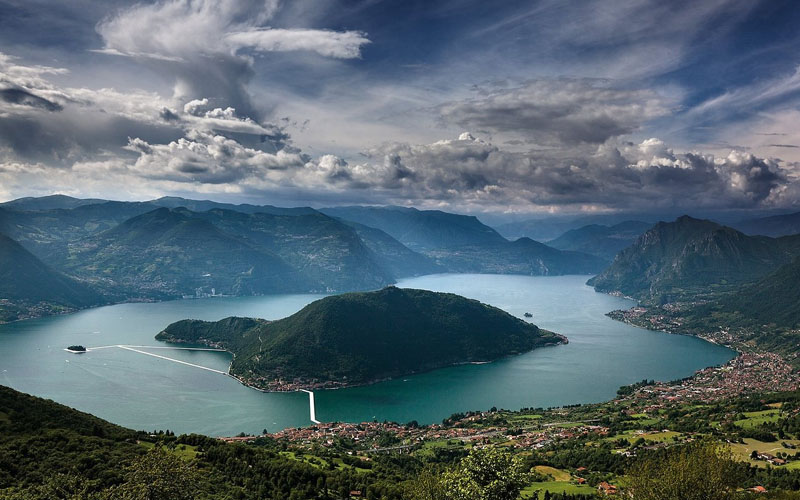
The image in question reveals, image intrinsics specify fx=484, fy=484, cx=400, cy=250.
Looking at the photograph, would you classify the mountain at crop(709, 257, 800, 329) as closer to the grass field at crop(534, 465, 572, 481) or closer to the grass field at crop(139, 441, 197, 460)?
the grass field at crop(534, 465, 572, 481)

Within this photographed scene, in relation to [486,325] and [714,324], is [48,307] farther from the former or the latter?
[714,324]

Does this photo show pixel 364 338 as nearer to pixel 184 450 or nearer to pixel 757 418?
pixel 757 418

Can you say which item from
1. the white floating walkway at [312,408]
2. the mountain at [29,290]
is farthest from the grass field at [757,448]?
the mountain at [29,290]

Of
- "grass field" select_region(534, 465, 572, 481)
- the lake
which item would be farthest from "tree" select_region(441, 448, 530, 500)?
the lake

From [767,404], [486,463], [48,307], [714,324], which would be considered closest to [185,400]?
[486,463]

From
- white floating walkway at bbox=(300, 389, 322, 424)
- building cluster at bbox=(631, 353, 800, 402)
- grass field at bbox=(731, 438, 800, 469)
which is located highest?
grass field at bbox=(731, 438, 800, 469)

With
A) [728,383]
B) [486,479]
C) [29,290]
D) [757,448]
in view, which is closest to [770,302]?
[728,383]

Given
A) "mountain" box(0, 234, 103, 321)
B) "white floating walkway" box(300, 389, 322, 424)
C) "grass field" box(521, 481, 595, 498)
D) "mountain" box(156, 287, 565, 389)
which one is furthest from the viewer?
"mountain" box(0, 234, 103, 321)
